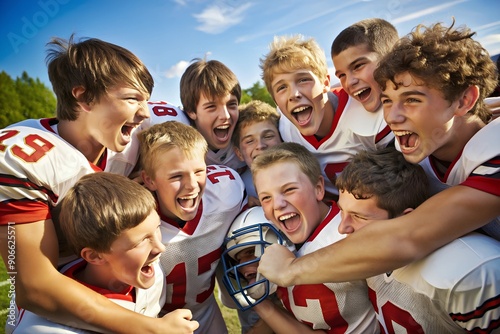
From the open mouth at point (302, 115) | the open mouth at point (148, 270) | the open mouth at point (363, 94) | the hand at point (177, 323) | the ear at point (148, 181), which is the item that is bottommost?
the hand at point (177, 323)

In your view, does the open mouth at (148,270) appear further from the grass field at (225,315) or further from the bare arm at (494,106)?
the bare arm at (494,106)

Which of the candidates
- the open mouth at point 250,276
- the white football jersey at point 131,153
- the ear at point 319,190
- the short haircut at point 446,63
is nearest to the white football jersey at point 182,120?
the white football jersey at point 131,153

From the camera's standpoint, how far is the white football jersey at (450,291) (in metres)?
1.60

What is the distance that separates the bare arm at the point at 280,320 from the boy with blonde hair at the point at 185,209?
394mm

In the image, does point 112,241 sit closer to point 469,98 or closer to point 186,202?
point 186,202

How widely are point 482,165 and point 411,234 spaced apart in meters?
0.42

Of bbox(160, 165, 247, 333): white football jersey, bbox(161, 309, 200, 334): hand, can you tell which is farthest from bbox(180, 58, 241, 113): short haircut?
bbox(161, 309, 200, 334): hand

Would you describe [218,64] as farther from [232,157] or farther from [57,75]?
[57,75]

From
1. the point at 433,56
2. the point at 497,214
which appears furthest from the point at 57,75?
the point at 497,214

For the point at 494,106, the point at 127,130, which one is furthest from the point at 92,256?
the point at 494,106

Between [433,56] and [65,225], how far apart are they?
77.9 inches

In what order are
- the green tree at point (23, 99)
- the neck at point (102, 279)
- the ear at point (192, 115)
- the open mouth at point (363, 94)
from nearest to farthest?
the neck at point (102, 279), the open mouth at point (363, 94), the ear at point (192, 115), the green tree at point (23, 99)

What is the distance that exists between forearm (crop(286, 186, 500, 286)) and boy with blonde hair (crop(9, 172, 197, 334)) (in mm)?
851

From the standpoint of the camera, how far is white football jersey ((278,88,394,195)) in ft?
8.57
